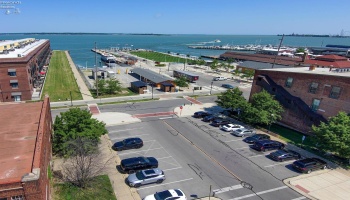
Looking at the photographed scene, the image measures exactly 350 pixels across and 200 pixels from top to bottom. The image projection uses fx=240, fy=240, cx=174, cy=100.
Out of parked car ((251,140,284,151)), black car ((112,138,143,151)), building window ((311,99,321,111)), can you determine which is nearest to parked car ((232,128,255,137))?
parked car ((251,140,284,151))

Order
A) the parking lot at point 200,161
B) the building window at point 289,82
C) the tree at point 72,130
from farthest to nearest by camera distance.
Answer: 1. the building window at point 289,82
2. the tree at point 72,130
3. the parking lot at point 200,161

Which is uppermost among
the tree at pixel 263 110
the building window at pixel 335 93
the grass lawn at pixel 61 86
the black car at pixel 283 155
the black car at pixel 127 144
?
the building window at pixel 335 93

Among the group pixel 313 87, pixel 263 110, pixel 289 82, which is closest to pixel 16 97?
pixel 263 110

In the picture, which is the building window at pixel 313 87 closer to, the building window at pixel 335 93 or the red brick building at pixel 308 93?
the red brick building at pixel 308 93

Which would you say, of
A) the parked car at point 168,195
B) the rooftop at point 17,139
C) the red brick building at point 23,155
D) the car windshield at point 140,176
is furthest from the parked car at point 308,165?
the rooftop at point 17,139

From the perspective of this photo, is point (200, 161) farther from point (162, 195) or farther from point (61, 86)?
point (61, 86)

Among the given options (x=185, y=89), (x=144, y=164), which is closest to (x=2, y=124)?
(x=144, y=164)

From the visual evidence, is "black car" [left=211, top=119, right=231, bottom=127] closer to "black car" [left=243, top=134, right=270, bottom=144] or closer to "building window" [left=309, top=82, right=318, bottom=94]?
"black car" [left=243, top=134, right=270, bottom=144]
